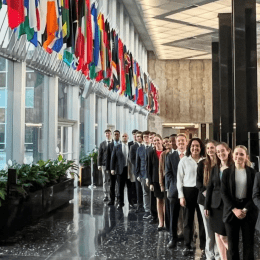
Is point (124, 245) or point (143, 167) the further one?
point (143, 167)

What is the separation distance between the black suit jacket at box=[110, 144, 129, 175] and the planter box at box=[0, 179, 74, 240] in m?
1.26

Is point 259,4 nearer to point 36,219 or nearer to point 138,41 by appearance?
point 138,41

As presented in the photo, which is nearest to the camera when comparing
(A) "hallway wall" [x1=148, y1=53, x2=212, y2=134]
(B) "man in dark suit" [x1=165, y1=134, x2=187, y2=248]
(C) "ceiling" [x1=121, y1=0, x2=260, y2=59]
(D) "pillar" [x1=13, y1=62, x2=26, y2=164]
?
(B) "man in dark suit" [x1=165, y1=134, x2=187, y2=248]

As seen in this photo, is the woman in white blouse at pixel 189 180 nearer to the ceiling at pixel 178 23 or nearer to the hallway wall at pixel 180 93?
the ceiling at pixel 178 23

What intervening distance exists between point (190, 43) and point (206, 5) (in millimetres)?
7809

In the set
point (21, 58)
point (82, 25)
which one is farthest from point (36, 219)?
point (82, 25)

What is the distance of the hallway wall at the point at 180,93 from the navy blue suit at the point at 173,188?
78.8ft

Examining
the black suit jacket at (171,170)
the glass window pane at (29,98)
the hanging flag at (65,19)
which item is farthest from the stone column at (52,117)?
the black suit jacket at (171,170)

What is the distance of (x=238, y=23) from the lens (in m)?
11.0

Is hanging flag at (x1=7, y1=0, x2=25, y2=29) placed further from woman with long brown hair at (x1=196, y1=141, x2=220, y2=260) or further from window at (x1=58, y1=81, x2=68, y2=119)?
window at (x1=58, y1=81, x2=68, y2=119)

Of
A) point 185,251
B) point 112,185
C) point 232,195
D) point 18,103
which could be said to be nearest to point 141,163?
point 112,185

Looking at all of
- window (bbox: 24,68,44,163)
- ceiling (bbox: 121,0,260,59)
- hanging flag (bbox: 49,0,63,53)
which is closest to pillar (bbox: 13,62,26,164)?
window (bbox: 24,68,44,163)

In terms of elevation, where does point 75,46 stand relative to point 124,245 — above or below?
above

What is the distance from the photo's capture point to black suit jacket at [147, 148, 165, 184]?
7657 mm
